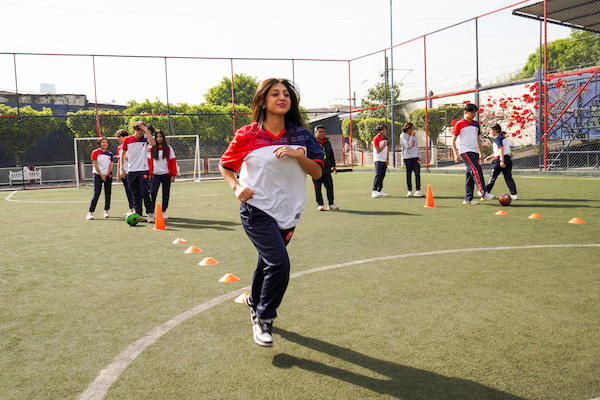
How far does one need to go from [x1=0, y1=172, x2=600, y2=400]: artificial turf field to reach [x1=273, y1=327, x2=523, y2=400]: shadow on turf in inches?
0.5

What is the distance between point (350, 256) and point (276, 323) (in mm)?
2395

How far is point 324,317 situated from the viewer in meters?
3.91

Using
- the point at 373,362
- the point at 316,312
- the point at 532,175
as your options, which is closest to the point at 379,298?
the point at 316,312

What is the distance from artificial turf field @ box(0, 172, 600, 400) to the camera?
282cm

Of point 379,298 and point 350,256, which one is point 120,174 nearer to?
point 350,256

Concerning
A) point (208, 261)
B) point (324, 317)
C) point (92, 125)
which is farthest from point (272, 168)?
point (92, 125)

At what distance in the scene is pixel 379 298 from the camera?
170 inches

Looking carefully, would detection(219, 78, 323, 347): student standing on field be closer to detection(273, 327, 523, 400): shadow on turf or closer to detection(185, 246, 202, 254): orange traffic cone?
detection(273, 327, 523, 400): shadow on turf

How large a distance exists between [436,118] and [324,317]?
49.7 metres

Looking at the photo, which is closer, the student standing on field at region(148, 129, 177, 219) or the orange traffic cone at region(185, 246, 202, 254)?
the orange traffic cone at region(185, 246, 202, 254)

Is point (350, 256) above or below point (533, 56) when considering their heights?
below

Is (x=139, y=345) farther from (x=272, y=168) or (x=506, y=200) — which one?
(x=506, y=200)

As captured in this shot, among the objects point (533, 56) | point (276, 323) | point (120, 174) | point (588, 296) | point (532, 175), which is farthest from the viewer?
point (533, 56)

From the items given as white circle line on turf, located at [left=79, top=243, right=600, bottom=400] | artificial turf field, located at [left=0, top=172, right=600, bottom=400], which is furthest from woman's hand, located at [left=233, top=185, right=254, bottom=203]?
white circle line on turf, located at [left=79, top=243, right=600, bottom=400]
